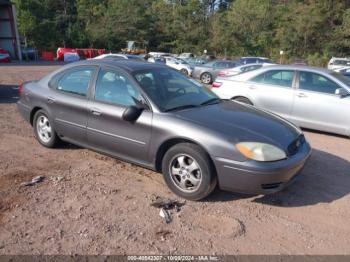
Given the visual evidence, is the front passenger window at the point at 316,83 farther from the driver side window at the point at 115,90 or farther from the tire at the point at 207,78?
the tire at the point at 207,78

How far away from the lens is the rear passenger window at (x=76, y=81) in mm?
4988

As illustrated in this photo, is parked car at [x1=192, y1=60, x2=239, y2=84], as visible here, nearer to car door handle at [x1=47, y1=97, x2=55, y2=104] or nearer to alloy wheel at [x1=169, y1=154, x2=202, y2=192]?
car door handle at [x1=47, y1=97, x2=55, y2=104]

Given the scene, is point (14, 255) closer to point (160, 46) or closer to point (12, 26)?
point (12, 26)

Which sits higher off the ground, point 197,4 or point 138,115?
point 197,4

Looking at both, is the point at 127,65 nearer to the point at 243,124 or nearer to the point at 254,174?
the point at 243,124

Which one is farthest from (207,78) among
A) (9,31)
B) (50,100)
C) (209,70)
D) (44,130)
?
(9,31)

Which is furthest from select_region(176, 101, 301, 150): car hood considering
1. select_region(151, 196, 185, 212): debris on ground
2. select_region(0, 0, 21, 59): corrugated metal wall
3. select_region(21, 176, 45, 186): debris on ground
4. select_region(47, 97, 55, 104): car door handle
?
select_region(0, 0, 21, 59): corrugated metal wall

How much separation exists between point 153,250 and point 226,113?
2.02m

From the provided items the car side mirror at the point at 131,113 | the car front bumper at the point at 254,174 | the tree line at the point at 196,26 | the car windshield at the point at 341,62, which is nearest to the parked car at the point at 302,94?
the car front bumper at the point at 254,174

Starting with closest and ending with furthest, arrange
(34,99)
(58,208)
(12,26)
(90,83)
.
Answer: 1. (58,208)
2. (90,83)
3. (34,99)
4. (12,26)

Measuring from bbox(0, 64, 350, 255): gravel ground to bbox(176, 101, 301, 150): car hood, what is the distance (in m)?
0.75

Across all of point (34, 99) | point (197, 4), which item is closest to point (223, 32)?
point (197, 4)

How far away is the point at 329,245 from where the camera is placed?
10.9 feet

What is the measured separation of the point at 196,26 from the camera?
207 ft
